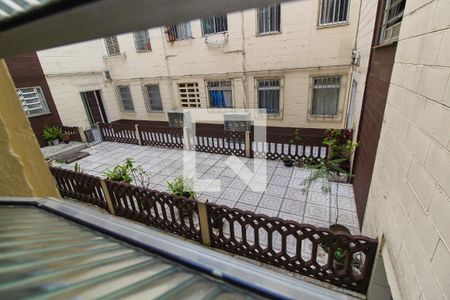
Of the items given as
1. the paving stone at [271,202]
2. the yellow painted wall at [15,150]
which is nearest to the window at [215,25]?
the paving stone at [271,202]

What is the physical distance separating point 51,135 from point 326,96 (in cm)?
1056

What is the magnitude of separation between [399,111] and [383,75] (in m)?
1.00

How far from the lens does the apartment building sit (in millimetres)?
6672

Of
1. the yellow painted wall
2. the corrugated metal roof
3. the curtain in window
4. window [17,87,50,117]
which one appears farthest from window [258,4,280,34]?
window [17,87,50,117]

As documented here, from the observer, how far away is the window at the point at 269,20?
698 cm

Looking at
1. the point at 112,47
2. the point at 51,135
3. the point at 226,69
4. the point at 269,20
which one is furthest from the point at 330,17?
the point at 51,135

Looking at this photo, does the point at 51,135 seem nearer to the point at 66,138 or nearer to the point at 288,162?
the point at 66,138

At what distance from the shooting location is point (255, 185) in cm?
507

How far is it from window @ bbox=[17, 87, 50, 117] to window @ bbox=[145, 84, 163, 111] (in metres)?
3.94

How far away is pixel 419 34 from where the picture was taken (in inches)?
67.1

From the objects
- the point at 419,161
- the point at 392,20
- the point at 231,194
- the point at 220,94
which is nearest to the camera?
the point at 419,161

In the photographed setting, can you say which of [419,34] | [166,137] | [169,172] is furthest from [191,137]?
[419,34]

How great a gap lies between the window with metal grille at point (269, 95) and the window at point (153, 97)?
472 centimetres

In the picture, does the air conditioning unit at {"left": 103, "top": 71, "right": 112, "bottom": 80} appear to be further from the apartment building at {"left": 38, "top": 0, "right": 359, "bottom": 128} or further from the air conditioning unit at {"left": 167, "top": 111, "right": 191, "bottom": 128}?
the air conditioning unit at {"left": 167, "top": 111, "right": 191, "bottom": 128}
